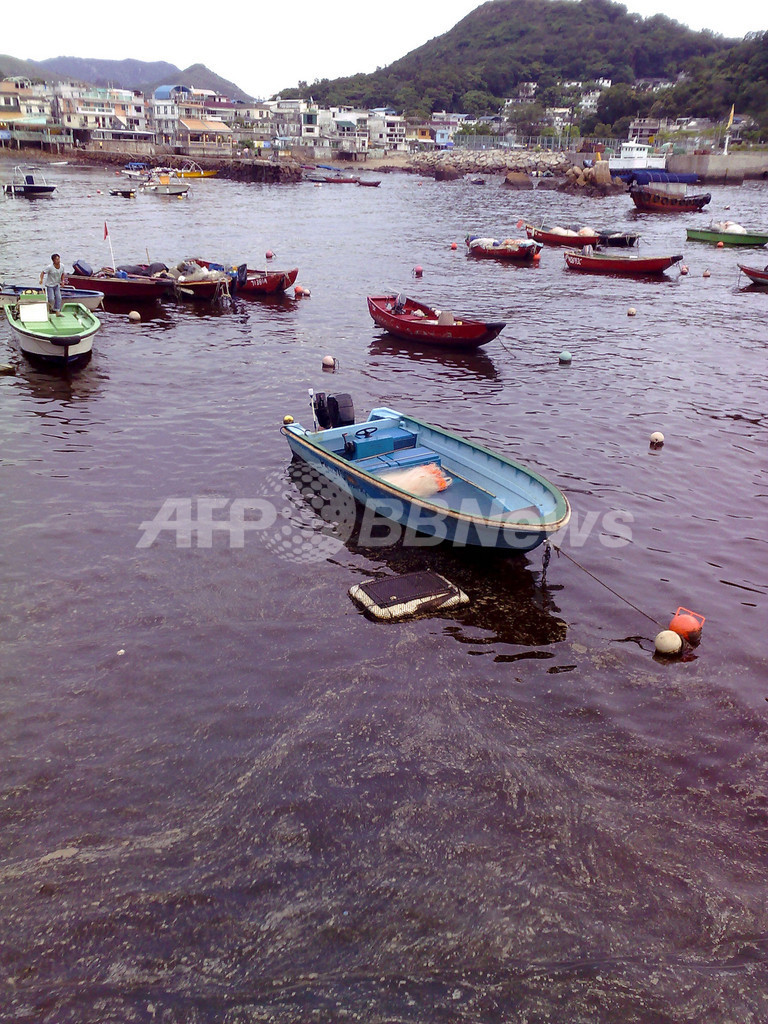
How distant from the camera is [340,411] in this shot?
14727mm

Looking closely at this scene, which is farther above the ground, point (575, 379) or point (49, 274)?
point (49, 274)

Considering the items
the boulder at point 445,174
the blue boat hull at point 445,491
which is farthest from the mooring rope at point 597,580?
the boulder at point 445,174

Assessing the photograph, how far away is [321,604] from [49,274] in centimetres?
1768

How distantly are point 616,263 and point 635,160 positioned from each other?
84.0 meters

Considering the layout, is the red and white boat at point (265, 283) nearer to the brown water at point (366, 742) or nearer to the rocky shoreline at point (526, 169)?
the brown water at point (366, 742)

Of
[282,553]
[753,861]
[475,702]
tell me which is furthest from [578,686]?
[282,553]

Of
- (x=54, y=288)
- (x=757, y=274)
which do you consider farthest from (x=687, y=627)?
(x=757, y=274)

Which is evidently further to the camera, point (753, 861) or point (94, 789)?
point (94, 789)

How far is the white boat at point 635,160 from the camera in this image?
106m

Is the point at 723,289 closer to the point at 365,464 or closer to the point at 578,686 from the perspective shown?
the point at 365,464

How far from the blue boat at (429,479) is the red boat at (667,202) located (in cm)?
7118

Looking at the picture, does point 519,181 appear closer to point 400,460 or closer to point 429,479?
point 400,460

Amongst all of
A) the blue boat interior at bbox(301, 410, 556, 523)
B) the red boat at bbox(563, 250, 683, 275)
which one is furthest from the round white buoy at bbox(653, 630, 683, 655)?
the red boat at bbox(563, 250, 683, 275)

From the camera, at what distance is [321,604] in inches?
424
